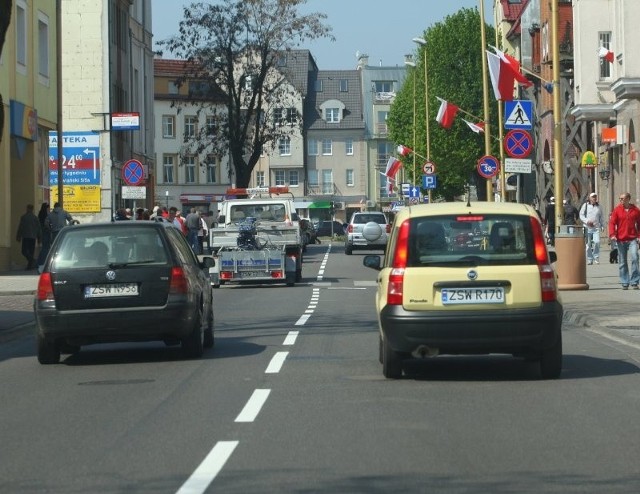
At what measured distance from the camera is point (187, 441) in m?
10.2

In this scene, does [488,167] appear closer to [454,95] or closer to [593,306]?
[593,306]

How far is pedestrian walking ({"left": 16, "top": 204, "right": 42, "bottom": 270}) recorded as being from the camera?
138 ft

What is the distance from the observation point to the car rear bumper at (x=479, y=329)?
44.8ft

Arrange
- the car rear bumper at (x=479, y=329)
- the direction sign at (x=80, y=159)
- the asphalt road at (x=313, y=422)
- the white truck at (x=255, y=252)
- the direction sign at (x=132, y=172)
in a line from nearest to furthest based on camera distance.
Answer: the asphalt road at (x=313, y=422) → the car rear bumper at (x=479, y=329) → the white truck at (x=255, y=252) → the direction sign at (x=132, y=172) → the direction sign at (x=80, y=159)

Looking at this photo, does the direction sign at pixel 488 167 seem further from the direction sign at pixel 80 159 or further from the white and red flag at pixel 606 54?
the direction sign at pixel 80 159

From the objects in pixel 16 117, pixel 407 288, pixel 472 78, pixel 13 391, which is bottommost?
pixel 13 391

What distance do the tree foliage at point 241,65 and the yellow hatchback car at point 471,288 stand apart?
56.1m

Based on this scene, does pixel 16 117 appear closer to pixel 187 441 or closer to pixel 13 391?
pixel 13 391

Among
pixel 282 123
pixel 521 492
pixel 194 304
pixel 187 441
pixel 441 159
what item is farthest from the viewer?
pixel 441 159

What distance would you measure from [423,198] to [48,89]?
5380 cm

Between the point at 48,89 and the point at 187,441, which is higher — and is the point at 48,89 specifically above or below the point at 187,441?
above

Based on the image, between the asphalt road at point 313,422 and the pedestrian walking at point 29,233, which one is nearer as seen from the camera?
the asphalt road at point 313,422

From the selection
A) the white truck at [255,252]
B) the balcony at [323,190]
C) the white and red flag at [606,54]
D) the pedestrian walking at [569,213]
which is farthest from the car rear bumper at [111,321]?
the balcony at [323,190]

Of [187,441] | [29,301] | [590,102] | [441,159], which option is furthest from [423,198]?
[187,441]
